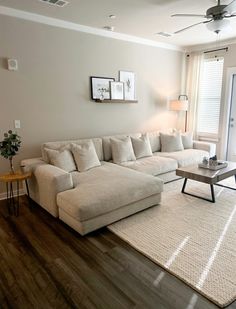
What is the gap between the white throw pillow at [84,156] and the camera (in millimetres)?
3609

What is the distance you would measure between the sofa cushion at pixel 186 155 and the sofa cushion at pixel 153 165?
18 cm

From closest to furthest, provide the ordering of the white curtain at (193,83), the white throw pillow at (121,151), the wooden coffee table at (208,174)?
the wooden coffee table at (208,174), the white throw pillow at (121,151), the white curtain at (193,83)

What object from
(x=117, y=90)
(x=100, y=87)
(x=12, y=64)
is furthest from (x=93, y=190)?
(x=117, y=90)

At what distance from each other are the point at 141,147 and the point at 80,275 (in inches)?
112

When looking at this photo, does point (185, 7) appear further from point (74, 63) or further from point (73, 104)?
point (73, 104)

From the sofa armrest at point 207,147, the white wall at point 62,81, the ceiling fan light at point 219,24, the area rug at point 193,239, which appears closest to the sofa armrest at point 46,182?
the white wall at point 62,81

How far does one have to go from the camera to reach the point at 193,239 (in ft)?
8.45

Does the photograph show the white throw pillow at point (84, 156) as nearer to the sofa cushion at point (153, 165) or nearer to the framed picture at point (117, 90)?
the sofa cushion at point (153, 165)

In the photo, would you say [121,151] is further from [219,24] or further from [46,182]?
[219,24]

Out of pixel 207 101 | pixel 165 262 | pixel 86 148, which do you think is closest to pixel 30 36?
pixel 86 148

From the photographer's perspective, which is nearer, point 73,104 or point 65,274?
point 65,274

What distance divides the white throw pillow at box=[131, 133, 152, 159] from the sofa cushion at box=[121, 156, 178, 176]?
138 mm

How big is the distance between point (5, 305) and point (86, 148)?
2.35 metres

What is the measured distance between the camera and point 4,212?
3.28 m
